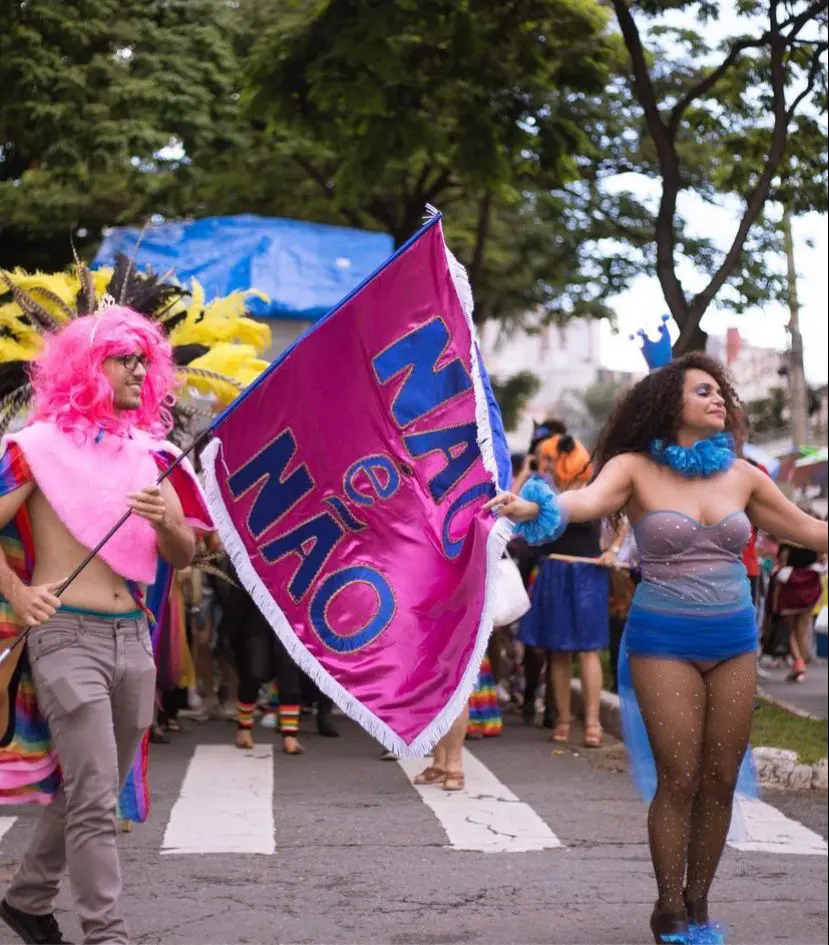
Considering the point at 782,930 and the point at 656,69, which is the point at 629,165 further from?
the point at 782,930

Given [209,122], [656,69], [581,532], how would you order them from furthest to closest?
[656,69] < [209,122] < [581,532]

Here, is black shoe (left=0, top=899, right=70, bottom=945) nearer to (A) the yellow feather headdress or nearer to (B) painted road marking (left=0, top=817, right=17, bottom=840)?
(B) painted road marking (left=0, top=817, right=17, bottom=840)

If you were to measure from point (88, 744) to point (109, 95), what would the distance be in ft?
29.5

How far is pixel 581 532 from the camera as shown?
11.2 m

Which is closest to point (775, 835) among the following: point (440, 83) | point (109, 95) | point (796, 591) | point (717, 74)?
point (717, 74)

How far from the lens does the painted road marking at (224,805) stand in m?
7.40

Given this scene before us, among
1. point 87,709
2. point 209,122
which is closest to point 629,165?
point 209,122

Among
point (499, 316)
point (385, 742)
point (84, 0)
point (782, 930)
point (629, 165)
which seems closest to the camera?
point (385, 742)

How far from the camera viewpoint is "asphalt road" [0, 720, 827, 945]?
5922mm

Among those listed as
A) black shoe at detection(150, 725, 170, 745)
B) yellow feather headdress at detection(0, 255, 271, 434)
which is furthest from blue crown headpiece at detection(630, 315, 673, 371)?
black shoe at detection(150, 725, 170, 745)

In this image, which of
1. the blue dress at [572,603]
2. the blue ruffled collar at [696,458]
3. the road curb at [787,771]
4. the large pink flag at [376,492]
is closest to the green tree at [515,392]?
the blue dress at [572,603]

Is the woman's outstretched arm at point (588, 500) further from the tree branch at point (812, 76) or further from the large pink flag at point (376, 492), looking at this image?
the tree branch at point (812, 76)

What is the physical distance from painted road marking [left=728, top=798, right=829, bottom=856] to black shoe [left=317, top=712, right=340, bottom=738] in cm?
349

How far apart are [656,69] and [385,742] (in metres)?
13.5
